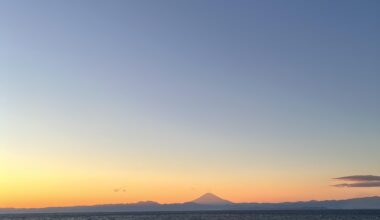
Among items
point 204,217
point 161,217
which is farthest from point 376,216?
point 161,217

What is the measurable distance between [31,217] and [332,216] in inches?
2727

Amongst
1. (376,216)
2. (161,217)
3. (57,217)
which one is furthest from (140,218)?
(376,216)

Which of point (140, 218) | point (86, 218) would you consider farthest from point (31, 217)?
point (140, 218)

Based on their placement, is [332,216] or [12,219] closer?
[332,216]

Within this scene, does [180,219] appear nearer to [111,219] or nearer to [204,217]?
[204,217]

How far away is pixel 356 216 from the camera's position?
10538 cm

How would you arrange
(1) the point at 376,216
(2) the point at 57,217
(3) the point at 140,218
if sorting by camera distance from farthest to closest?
(2) the point at 57,217, (3) the point at 140,218, (1) the point at 376,216

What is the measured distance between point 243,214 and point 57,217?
1738 inches

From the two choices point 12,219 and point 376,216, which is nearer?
point 376,216

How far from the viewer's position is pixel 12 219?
124m

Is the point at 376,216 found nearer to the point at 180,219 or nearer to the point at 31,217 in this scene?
the point at 180,219

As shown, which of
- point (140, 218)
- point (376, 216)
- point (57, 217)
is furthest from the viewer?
point (57, 217)

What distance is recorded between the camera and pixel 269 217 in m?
110

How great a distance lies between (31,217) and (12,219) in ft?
17.2
